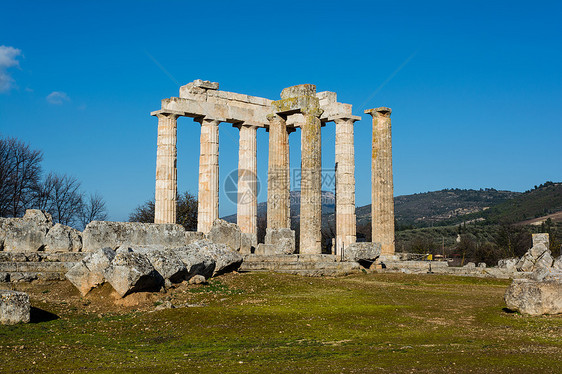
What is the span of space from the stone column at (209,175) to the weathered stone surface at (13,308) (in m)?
23.2

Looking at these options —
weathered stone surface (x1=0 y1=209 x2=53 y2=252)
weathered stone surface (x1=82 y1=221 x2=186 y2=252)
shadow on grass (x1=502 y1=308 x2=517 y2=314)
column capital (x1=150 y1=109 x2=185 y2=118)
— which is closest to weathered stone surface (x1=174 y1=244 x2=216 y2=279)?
weathered stone surface (x1=82 y1=221 x2=186 y2=252)

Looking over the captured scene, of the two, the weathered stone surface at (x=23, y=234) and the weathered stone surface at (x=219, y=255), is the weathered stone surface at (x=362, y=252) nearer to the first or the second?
the weathered stone surface at (x=219, y=255)

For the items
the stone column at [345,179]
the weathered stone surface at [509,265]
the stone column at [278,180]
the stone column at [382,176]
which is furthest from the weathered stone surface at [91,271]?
the stone column at [345,179]

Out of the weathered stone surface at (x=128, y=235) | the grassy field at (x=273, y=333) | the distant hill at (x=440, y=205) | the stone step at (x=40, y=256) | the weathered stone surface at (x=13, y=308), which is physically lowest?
the grassy field at (x=273, y=333)

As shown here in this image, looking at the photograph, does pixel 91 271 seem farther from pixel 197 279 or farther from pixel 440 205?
pixel 440 205

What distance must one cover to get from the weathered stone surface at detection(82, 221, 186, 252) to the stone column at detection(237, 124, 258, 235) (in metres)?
14.9

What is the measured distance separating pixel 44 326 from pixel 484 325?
28.4 feet

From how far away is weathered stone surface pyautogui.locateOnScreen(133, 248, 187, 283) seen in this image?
17172mm

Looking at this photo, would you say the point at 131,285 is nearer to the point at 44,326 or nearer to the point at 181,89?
the point at 44,326

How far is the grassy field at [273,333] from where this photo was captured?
31.6 ft

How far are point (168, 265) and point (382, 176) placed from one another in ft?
63.7

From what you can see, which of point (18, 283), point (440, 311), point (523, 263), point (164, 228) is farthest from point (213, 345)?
point (523, 263)

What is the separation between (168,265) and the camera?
17328 mm

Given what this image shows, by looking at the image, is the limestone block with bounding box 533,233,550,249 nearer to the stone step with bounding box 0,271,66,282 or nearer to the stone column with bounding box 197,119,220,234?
the stone column with bounding box 197,119,220,234
